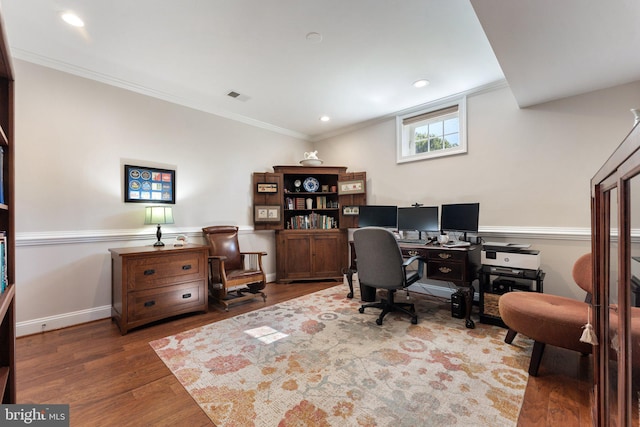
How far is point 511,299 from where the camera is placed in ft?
6.79

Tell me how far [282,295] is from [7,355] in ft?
8.68

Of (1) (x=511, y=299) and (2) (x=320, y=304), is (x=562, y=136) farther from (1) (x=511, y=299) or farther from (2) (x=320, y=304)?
(2) (x=320, y=304)

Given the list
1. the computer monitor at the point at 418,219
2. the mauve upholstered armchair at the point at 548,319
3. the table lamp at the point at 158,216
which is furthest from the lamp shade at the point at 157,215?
the mauve upholstered armchair at the point at 548,319

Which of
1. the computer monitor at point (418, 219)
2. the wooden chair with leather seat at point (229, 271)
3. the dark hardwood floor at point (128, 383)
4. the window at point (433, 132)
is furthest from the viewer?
the window at point (433, 132)

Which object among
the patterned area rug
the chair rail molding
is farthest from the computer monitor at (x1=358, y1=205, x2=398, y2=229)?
the patterned area rug

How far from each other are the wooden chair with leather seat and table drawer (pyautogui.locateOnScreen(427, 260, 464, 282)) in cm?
198

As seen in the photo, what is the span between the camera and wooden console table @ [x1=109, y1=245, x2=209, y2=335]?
2562 mm

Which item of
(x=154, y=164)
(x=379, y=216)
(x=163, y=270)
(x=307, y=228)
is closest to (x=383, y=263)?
(x=379, y=216)

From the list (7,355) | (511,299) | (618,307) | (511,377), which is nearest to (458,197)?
(511,299)

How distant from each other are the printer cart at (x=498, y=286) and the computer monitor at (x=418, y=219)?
80 centimetres

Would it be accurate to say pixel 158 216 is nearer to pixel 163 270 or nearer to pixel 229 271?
pixel 163 270

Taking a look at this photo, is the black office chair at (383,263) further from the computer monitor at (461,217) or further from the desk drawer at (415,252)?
the computer monitor at (461,217)

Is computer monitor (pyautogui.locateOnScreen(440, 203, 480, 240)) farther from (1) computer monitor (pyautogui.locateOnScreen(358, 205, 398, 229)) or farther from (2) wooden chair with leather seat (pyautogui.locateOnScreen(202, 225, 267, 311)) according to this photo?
(2) wooden chair with leather seat (pyautogui.locateOnScreen(202, 225, 267, 311))

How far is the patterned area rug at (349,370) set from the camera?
1477 mm
